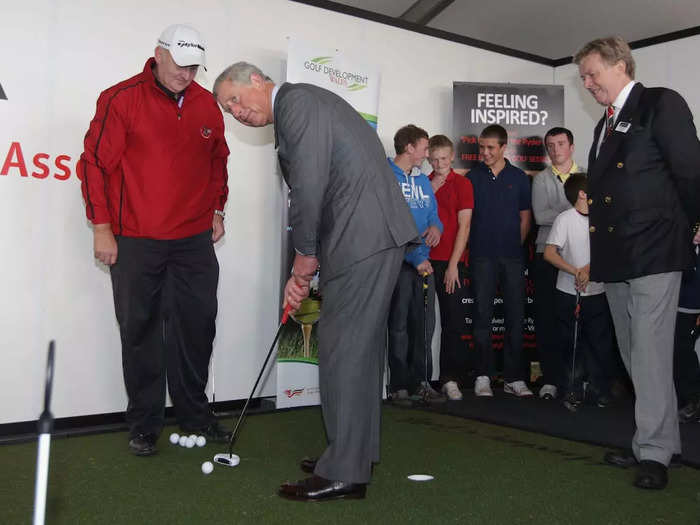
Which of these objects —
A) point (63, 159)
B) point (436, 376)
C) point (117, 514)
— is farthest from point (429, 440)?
point (63, 159)

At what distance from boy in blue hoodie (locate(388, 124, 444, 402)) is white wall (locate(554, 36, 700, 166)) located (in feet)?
7.16

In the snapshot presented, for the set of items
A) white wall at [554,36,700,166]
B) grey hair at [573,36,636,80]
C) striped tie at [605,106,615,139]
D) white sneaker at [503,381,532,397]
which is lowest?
white sneaker at [503,381,532,397]

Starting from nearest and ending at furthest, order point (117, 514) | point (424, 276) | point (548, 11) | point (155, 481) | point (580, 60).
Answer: point (117, 514), point (155, 481), point (580, 60), point (424, 276), point (548, 11)

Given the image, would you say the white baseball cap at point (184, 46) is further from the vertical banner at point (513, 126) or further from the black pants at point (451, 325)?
the vertical banner at point (513, 126)

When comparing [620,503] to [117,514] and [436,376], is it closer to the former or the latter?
[117,514]

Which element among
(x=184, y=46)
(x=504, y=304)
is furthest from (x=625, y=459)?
(x=184, y=46)

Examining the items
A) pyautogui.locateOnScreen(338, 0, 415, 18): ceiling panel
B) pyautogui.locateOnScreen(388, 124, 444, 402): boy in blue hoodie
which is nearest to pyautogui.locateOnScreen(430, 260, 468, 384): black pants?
pyautogui.locateOnScreen(388, 124, 444, 402): boy in blue hoodie

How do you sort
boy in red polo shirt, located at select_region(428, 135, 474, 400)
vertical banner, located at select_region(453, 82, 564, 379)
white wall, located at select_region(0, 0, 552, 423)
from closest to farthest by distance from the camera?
white wall, located at select_region(0, 0, 552, 423), boy in red polo shirt, located at select_region(428, 135, 474, 400), vertical banner, located at select_region(453, 82, 564, 379)

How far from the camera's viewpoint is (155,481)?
2572 mm

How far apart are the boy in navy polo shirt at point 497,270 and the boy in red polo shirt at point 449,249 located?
0.44 feet

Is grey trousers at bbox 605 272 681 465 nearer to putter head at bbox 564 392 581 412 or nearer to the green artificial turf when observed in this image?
the green artificial turf

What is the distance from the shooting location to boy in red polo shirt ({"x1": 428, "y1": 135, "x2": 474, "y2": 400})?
472cm

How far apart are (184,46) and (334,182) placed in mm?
1030

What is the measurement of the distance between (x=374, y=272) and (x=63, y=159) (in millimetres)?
2114
